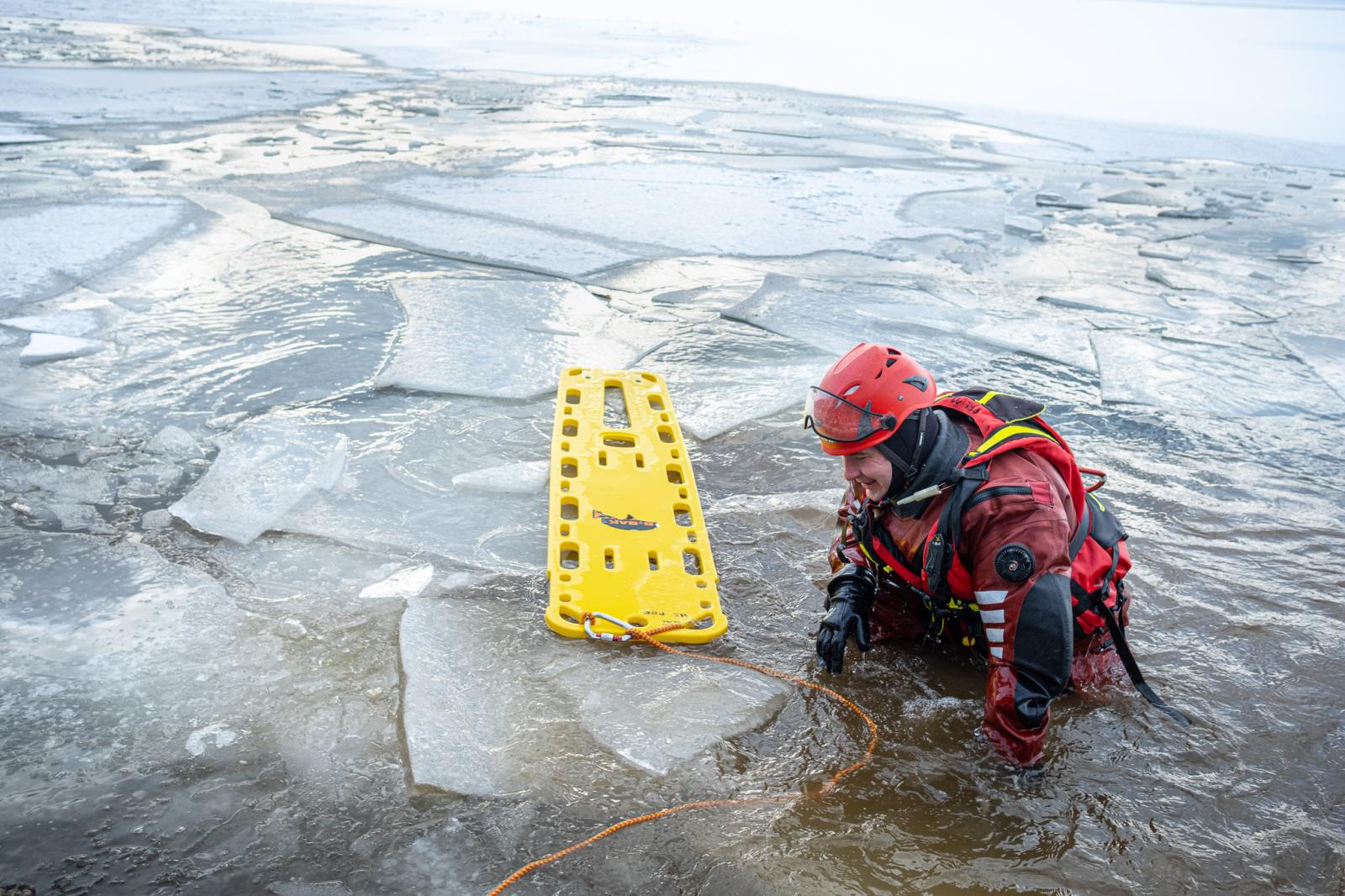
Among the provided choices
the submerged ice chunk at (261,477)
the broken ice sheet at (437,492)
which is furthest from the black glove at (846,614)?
the submerged ice chunk at (261,477)

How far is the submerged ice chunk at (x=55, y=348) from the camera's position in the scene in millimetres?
4438

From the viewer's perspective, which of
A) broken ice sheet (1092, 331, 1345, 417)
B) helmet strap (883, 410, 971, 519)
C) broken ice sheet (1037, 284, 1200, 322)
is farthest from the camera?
broken ice sheet (1037, 284, 1200, 322)

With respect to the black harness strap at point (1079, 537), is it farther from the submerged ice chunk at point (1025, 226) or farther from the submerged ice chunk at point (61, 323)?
the submerged ice chunk at point (1025, 226)

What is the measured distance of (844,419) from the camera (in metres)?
2.54

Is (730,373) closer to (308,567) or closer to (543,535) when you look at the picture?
(543,535)

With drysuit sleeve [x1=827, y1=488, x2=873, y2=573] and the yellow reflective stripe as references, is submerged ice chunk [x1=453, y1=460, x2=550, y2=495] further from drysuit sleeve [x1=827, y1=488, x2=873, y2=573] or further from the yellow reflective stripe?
the yellow reflective stripe

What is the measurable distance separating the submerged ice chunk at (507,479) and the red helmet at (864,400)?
1505mm

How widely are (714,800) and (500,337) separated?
312cm

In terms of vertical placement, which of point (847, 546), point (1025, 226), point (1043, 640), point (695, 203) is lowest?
point (847, 546)

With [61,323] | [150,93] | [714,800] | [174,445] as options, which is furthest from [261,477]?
[150,93]

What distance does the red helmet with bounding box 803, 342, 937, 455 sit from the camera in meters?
2.53

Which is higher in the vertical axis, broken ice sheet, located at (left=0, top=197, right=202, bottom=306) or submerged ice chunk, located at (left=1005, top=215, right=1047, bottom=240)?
submerged ice chunk, located at (left=1005, top=215, right=1047, bottom=240)

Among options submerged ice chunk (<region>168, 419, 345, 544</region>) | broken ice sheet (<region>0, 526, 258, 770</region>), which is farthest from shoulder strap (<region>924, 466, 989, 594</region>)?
submerged ice chunk (<region>168, 419, 345, 544</region>)

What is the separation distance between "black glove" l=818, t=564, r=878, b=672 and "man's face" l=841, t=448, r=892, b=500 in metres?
0.40
